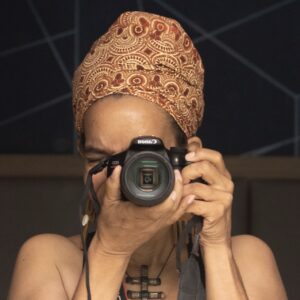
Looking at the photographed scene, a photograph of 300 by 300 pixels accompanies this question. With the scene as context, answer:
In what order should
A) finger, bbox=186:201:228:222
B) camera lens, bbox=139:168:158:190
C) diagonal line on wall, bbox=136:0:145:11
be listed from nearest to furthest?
1. camera lens, bbox=139:168:158:190
2. finger, bbox=186:201:228:222
3. diagonal line on wall, bbox=136:0:145:11

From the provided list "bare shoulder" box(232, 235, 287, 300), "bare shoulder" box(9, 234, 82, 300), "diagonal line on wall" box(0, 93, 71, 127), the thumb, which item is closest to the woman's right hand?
the thumb

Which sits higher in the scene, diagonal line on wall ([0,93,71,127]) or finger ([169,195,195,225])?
diagonal line on wall ([0,93,71,127])

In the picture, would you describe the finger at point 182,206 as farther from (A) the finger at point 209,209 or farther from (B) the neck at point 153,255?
(B) the neck at point 153,255

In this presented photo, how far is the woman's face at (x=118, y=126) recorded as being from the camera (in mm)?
1458

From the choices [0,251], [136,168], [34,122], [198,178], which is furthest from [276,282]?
[34,122]

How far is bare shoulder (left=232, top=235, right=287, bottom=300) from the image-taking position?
160cm

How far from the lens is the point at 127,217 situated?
1338 mm

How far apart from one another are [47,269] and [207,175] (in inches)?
14.1

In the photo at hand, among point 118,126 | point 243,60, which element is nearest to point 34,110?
point 243,60

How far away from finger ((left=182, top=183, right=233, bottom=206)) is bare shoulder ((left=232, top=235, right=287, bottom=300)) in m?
0.24

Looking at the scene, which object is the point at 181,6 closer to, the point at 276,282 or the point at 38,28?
the point at 38,28

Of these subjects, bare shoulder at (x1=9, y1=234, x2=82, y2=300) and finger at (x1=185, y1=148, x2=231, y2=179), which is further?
bare shoulder at (x1=9, y1=234, x2=82, y2=300)

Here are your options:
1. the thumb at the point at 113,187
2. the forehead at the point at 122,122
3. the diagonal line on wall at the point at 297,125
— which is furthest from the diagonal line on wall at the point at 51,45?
the thumb at the point at 113,187

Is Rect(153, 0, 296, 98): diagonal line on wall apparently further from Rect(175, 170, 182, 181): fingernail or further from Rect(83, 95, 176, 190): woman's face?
Rect(175, 170, 182, 181): fingernail
